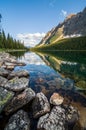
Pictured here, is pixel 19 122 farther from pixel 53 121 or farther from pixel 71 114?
pixel 71 114

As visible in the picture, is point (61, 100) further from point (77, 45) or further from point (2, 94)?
point (77, 45)

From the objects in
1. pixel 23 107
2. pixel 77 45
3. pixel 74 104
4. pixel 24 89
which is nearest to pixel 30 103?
pixel 23 107

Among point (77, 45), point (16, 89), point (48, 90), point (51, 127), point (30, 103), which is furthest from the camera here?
point (77, 45)

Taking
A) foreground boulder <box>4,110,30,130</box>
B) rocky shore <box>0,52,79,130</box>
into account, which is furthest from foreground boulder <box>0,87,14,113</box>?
foreground boulder <box>4,110,30,130</box>

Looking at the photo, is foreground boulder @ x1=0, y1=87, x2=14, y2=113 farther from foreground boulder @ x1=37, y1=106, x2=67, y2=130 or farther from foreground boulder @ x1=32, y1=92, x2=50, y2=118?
foreground boulder @ x1=37, y1=106, x2=67, y2=130

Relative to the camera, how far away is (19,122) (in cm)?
962

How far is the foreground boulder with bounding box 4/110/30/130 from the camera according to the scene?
30.6 ft

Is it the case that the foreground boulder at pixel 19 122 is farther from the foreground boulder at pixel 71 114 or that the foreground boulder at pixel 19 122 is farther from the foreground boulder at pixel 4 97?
the foreground boulder at pixel 71 114

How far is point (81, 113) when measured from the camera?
11008mm

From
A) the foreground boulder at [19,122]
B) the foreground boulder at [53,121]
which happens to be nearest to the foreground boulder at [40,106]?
the foreground boulder at [53,121]

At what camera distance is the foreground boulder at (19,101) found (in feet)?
36.6

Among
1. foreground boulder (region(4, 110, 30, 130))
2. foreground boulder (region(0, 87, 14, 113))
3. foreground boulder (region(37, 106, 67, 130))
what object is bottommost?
foreground boulder (region(4, 110, 30, 130))

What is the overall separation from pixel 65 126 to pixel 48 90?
5.95m

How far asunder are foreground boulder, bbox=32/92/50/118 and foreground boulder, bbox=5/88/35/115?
510 mm
